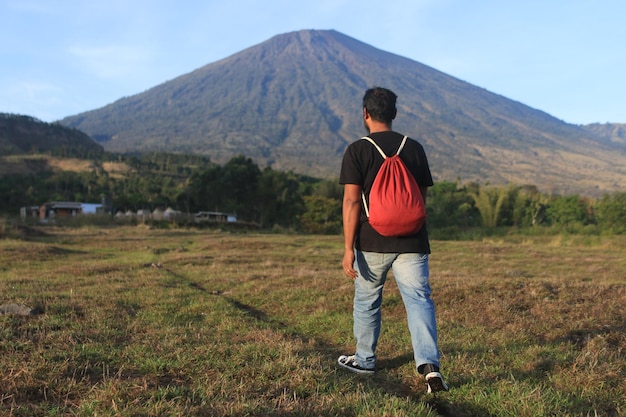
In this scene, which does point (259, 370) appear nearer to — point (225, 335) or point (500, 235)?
point (225, 335)

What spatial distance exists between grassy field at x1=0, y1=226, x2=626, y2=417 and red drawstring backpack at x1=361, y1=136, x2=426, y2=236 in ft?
3.20

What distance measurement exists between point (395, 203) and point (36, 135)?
129843mm

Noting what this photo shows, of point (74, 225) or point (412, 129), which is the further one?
point (412, 129)

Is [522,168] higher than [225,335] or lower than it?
higher

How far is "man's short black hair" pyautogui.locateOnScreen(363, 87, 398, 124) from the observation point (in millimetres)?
3141

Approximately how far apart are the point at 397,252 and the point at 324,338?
1767mm

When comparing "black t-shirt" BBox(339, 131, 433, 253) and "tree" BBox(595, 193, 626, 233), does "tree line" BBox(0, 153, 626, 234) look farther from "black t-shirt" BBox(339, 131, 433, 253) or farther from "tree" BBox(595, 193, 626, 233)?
"black t-shirt" BBox(339, 131, 433, 253)

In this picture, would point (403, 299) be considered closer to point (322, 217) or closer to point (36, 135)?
point (322, 217)

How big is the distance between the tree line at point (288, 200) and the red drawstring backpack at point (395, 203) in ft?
121

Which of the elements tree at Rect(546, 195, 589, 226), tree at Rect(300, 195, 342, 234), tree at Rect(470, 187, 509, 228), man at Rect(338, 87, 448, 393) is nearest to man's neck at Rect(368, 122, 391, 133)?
man at Rect(338, 87, 448, 393)

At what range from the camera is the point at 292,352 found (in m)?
3.33

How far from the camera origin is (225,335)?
403cm

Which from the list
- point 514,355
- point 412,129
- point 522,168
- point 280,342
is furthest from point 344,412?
point 412,129

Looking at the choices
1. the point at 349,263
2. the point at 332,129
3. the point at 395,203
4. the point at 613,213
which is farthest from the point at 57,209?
the point at 332,129
